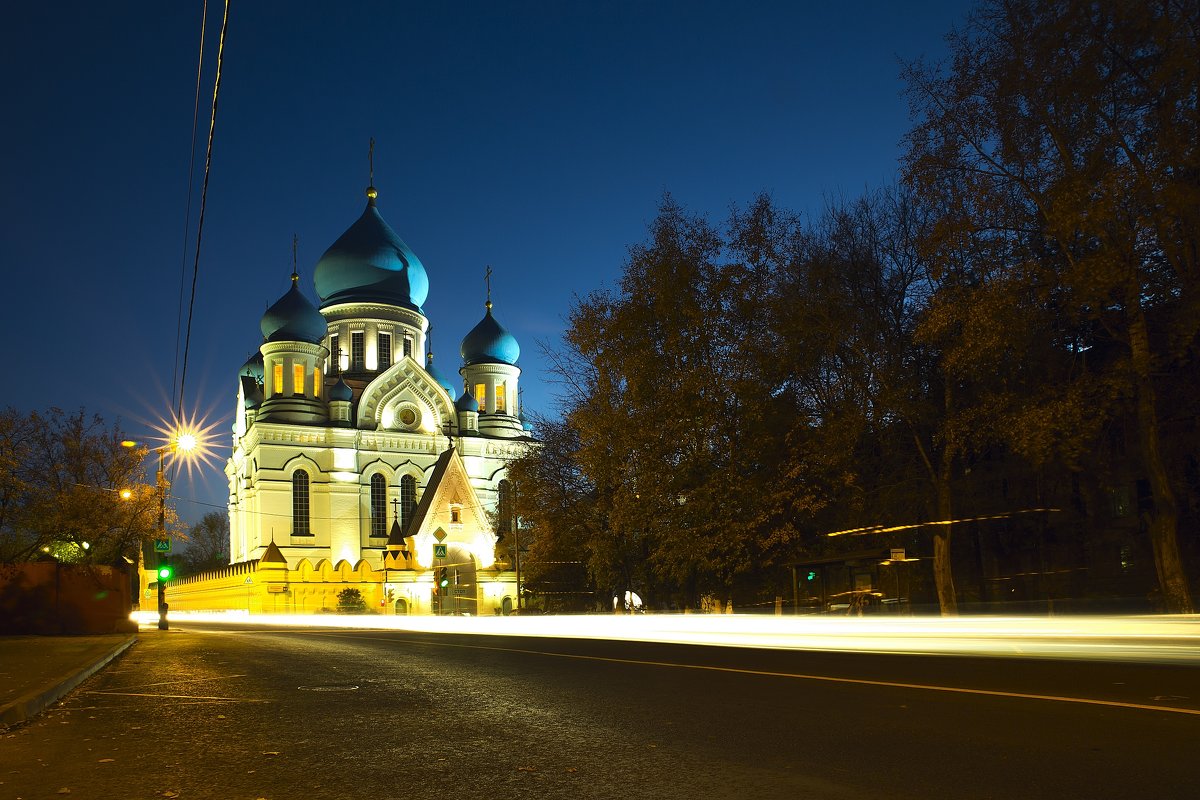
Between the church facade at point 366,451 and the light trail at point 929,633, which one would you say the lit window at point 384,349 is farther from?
the light trail at point 929,633

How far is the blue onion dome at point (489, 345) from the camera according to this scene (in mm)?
77750

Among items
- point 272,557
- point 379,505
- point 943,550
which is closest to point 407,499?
point 379,505

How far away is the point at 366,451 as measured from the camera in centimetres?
6912

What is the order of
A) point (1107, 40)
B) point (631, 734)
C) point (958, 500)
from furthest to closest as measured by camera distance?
point (958, 500)
point (1107, 40)
point (631, 734)

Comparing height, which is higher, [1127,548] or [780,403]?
[780,403]

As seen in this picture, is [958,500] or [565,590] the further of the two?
[565,590]

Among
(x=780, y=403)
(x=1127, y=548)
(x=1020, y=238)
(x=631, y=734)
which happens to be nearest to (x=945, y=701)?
(x=631, y=734)

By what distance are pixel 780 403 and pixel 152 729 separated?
23527 mm

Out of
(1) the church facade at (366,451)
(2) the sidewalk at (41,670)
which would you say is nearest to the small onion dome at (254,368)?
(1) the church facade at (366,451)

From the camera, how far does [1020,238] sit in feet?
80.7

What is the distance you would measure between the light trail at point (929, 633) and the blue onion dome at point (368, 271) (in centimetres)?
5033

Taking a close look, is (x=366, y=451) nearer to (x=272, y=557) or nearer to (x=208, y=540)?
(x=272, y=557)

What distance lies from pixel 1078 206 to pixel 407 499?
54.1 metres

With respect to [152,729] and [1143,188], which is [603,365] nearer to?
[1143,188]
